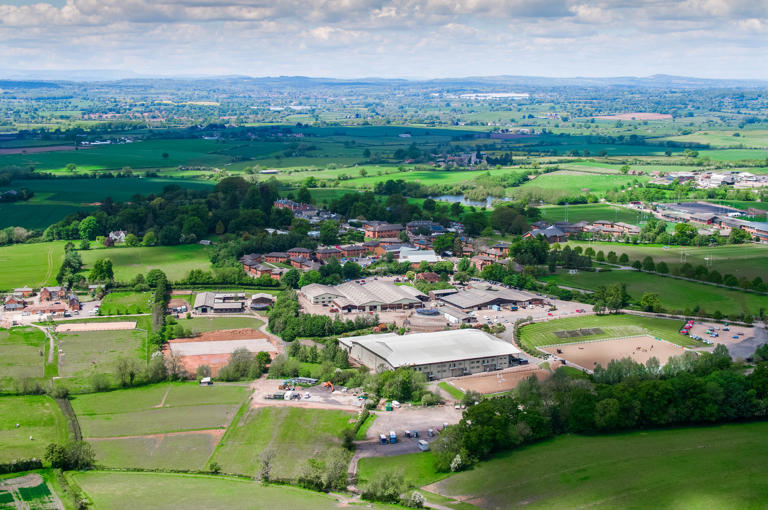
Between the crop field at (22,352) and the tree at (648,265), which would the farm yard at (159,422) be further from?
the tree at (648,265)

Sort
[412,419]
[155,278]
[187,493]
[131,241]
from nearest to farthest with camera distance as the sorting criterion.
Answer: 1. [187,493]
2. [412,419]
3. [155,278]
4. [131,241]

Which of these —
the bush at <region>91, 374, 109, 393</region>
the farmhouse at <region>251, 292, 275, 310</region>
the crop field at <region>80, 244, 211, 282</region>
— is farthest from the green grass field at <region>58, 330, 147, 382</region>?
the crop field at <region>80, 244, 211, 282</region>

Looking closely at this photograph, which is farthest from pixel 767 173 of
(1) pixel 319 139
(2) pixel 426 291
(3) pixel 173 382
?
(3) pixel 173 382

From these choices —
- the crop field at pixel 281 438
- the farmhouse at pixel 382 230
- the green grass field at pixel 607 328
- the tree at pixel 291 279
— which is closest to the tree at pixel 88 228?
the tree at pixel 291 279

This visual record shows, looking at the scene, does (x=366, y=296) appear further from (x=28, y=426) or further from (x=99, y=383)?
(x=28, y=426)

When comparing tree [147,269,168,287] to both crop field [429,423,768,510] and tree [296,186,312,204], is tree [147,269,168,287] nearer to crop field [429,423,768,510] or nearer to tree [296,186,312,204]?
tree [296,186,312,204]

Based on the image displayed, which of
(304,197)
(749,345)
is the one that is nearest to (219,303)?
(749,345)
